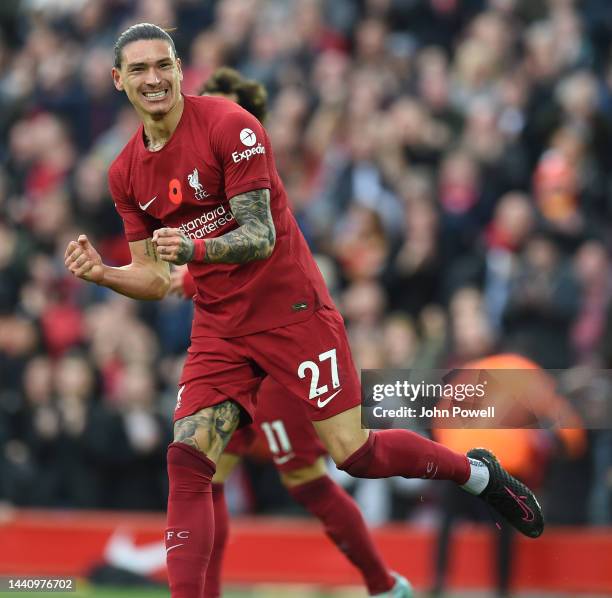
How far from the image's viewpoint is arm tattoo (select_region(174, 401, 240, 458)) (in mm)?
6234

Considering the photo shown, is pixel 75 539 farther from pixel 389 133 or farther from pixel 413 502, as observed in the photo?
pixel 389 133

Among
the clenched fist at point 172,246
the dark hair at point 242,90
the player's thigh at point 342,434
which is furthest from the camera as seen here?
the dark hair at point 242,90

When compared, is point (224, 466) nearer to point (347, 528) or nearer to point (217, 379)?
point (347, 528)

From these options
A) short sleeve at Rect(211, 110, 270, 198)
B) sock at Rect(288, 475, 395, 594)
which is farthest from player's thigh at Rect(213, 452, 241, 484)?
short sleeve at Rect(211, 110, 270, 198)

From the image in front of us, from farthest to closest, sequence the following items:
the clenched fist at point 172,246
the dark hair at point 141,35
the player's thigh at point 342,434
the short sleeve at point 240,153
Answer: the player's thigh at point 342,434 → the dark hair at point 141,35 → the short sleeve at point 240,153 → the clenched fist at point 172,246

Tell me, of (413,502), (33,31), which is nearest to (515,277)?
(413,502)

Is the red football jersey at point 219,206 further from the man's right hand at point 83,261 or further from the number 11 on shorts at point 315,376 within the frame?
the man's right hand at point 83,261

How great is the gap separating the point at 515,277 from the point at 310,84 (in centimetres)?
359

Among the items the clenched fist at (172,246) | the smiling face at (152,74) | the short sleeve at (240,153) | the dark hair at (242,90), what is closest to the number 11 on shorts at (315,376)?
the short sleeve at (240,153)

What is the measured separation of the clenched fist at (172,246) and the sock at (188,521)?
930 mm

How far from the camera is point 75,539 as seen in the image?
1154 centimetres

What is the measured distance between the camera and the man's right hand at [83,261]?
20.3ft

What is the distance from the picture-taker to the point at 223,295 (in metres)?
6.50

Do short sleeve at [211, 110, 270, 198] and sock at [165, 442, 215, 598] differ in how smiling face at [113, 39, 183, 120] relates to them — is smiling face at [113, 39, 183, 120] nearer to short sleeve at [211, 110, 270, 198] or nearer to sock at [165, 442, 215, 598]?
short sleeve at [211, 110, 270, 198]
